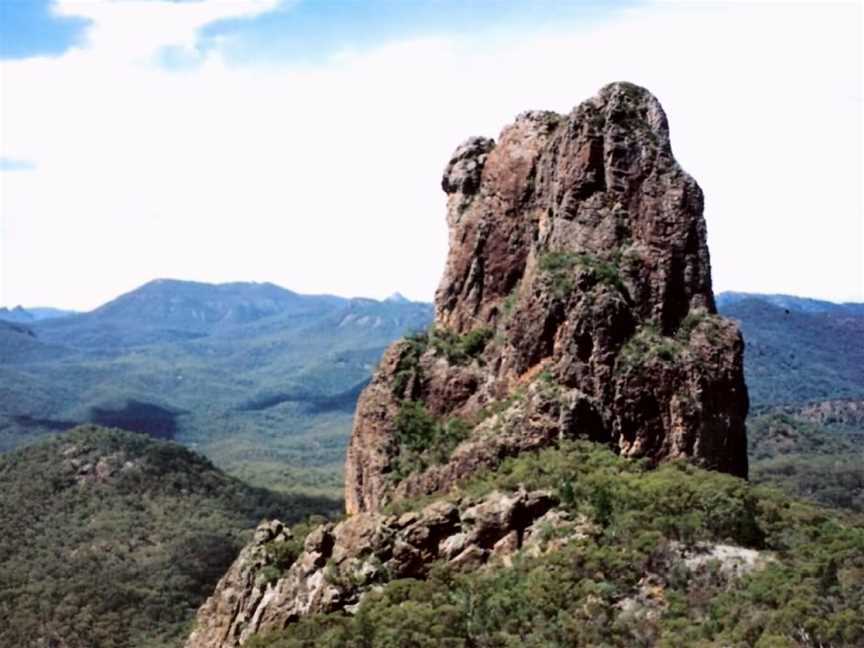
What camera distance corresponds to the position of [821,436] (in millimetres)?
169375

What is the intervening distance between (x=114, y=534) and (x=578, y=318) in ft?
303

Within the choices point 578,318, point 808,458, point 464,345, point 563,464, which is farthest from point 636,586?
point 808,458

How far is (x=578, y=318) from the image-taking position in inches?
1651

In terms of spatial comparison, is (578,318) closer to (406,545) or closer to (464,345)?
(464,345)

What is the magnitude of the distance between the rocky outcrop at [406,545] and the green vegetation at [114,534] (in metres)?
50.6

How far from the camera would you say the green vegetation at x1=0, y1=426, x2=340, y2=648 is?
94688 mm

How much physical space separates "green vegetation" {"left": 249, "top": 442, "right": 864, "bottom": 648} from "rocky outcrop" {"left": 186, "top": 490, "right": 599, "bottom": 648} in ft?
2.38

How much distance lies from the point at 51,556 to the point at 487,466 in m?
84.0

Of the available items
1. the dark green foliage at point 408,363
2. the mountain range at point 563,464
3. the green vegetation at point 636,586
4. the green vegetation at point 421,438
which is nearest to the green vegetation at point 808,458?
the mountain range at point 563,464

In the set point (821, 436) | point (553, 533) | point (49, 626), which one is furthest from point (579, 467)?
point (821, 436)

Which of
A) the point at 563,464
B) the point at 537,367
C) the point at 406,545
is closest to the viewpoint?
the point at 406,545

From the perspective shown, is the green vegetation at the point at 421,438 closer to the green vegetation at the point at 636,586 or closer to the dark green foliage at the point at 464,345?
the dark green foliage at the point at 464,345

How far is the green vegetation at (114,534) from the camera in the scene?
311 feet

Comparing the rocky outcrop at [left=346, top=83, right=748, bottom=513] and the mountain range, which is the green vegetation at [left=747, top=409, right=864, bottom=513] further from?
the mountain range
